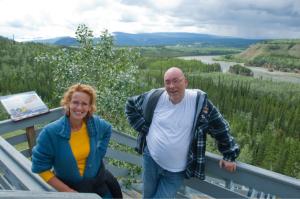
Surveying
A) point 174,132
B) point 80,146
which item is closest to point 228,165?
point 174,132

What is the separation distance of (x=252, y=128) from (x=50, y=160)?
43614 millimetres

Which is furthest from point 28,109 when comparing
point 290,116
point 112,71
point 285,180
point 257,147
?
point 290,116

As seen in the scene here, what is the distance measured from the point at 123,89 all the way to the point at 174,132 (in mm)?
4692

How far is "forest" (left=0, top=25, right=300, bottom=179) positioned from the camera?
314 inches

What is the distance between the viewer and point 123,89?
797 cm

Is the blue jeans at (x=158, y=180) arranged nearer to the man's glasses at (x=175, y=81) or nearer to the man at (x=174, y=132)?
the man at (x=174, y=132)

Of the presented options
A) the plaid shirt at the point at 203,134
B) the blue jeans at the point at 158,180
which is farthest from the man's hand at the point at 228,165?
the blue jeans at the point at 158,180

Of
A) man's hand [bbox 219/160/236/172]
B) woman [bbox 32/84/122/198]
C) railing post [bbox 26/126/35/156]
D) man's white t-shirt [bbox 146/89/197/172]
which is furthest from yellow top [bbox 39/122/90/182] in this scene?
railing post [bbox 26/126/35/156]

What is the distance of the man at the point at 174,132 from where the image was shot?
3250 millimetres

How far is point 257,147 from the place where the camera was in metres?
32.0

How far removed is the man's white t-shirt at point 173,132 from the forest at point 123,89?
1.22 meters

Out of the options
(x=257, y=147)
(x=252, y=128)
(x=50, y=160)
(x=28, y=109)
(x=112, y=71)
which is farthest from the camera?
(x=252, y=128)

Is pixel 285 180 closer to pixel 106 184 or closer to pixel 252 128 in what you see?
pixel 106 184

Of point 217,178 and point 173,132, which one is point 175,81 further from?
point 217,178
